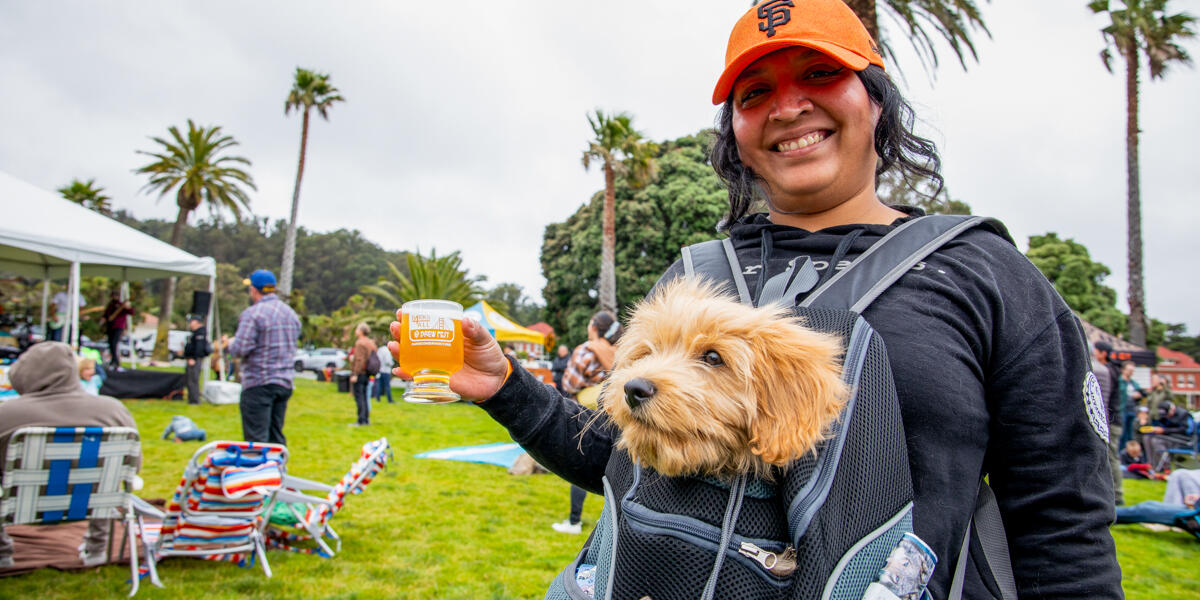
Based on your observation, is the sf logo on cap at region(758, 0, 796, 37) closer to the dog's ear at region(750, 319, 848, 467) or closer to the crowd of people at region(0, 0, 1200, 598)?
the crowd of people at region(0, 0, 1200, 598)

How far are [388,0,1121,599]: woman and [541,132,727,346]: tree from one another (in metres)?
26.1

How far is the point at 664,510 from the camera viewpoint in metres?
1.02

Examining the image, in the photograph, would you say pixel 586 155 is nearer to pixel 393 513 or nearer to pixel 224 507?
pixel 393 513

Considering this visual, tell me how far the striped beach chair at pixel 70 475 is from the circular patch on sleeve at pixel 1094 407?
6.04 metres

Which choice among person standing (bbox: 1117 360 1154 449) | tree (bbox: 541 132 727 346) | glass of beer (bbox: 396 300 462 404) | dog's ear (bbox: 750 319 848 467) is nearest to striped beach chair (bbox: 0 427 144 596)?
glass of beer (bbox: 396 300 462 404)

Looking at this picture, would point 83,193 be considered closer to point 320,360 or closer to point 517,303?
point 320,360

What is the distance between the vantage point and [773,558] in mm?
933

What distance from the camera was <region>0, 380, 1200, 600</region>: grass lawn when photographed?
17.3 ft

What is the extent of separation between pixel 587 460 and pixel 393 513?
6.92m

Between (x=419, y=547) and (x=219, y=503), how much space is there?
1965 mm

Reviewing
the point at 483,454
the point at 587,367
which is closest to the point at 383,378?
the point at 483,454

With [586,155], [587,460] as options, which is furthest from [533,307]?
[587,460]

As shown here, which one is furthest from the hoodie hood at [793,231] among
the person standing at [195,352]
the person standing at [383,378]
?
the person standing at [383,378]

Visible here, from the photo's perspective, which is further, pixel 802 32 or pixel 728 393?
pixel 802 32
